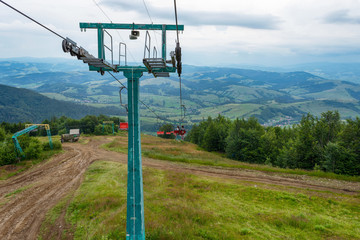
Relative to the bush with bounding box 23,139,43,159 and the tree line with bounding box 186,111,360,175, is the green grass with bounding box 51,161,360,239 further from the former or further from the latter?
the tree line with bounding box 186,111,360,175

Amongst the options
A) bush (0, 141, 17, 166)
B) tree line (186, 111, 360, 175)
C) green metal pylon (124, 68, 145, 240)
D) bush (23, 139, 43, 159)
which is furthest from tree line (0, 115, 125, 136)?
green metal pylon (124, 68, 145, 240)

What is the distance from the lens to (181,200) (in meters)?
21.5

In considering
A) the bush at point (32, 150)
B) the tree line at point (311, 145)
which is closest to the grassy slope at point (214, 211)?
the bush at point (32, 150)

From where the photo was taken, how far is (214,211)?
63.0 ft

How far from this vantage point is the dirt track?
17322 millimetres

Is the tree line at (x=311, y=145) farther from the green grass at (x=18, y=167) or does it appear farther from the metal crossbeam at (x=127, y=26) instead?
the green grass at (x=18, y=167)

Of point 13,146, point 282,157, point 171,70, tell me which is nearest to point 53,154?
point 13,146

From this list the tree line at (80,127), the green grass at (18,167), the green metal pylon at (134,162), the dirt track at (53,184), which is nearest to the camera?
the green metal pylon at (134,162)

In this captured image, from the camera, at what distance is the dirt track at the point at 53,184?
56.8 ft

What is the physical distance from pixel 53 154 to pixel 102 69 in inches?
1475

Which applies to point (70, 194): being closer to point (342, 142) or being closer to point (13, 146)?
point (13, 146)

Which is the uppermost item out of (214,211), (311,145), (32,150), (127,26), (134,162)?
(127,26)

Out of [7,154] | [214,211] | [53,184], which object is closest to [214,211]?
[214,211]

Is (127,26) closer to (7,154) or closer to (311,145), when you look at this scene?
(7,154)
